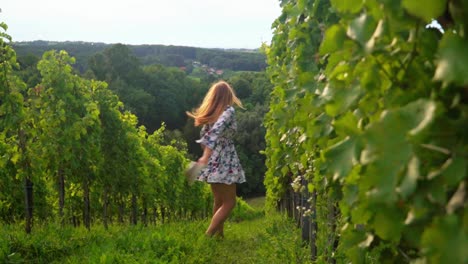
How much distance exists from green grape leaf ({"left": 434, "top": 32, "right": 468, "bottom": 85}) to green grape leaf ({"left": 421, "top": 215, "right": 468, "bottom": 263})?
225 millimetres

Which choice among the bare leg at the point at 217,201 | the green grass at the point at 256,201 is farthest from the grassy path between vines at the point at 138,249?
the green grass at the point at 256,201

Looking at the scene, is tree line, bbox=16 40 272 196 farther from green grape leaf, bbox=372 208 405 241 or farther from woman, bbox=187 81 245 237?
green grape leaf, bbox=372 208 405 241

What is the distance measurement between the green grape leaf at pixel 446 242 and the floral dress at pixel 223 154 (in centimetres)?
557

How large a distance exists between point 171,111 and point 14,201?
166 ft

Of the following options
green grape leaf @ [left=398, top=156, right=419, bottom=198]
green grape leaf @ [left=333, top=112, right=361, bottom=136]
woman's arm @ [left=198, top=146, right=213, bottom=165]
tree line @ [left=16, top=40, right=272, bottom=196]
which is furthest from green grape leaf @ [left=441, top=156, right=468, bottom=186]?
tree line @ [left=16, top=40, right=272, bottom=196]

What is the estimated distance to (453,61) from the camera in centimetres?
81

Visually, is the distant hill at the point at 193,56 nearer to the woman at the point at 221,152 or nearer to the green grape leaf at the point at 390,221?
the woman at the point at 221,152

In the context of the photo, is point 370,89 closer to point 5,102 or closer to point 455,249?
point 455,249

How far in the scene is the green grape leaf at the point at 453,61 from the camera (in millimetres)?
800

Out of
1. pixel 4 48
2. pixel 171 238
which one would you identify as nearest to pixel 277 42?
pixel 171 238

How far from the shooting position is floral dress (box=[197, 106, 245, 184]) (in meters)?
6.44

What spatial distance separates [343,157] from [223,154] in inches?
223

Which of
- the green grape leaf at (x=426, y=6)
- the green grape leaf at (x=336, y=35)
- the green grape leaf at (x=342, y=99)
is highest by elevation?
the green grape leaf at (x=426, y=6)

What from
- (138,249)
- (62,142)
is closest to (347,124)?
(138,249)
